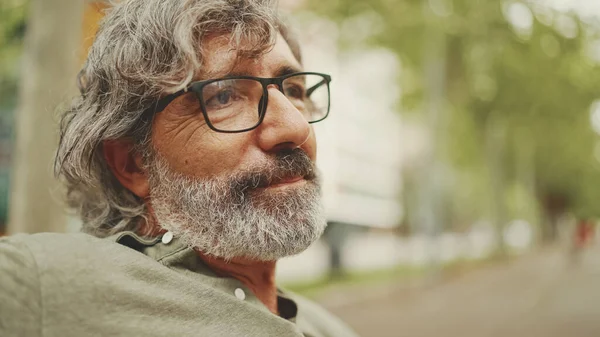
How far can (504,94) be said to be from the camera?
70.1 ft

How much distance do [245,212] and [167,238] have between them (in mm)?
198

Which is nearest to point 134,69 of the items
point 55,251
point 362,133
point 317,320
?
point 55,251

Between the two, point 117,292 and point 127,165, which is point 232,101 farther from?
point 117,292

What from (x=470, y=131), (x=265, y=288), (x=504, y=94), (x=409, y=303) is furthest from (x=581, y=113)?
(x=265, y=288)

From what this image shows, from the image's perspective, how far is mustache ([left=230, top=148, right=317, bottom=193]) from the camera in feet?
4.73

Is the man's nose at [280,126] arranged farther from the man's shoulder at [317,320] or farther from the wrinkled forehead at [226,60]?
the man's shoulder at [317,320]

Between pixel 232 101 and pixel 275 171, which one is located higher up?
pixel 232 101

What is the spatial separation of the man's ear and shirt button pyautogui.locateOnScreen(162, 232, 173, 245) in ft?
0.53

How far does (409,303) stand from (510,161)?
25421 millimetres

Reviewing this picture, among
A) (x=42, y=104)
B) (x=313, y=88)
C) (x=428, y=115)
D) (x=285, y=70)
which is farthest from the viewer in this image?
(x=428, y=115)

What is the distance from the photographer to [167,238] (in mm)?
1482

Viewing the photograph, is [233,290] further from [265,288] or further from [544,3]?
[544,3]

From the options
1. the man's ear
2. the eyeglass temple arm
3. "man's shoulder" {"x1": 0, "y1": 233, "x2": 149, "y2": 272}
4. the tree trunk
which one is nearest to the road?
the tree trunk

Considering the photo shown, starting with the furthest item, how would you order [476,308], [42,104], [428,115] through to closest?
[428,115], [476,308], [42,104]
